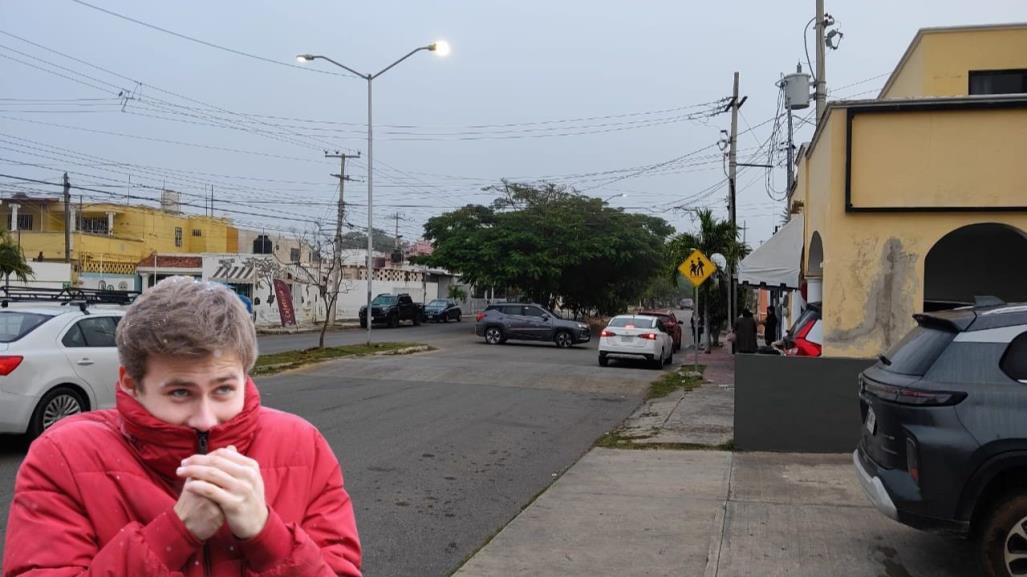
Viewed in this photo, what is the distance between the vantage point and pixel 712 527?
255 inches

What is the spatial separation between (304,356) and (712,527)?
16.3 meters

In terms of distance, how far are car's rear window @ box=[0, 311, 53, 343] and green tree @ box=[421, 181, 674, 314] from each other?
32471mm

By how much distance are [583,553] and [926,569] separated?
7.46ft

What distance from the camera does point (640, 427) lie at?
11.7 meters

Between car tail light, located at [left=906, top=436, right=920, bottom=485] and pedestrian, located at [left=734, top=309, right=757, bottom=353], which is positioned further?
pedestrian, located at [left=734, top=309, right=757, bottom=353]

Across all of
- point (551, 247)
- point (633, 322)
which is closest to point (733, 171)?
point (633, 322)

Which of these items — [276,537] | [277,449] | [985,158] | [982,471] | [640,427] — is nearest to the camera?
[276,537]

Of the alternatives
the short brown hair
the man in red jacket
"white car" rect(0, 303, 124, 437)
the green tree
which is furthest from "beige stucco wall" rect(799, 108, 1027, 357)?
the green tree

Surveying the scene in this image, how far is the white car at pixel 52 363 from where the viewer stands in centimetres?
837

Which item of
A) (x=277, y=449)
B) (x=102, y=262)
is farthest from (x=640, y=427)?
(x=102, y=262)

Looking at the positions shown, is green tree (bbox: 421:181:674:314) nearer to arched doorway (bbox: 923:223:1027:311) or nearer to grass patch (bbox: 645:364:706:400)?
grass patch (bbox: 645:364:706:400)

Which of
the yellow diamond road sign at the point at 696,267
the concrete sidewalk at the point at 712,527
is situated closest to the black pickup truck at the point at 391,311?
the yellow diamond road sign at the point at 696,267

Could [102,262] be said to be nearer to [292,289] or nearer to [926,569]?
[292,289]

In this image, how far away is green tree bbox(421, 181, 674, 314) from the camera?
4234 cm
